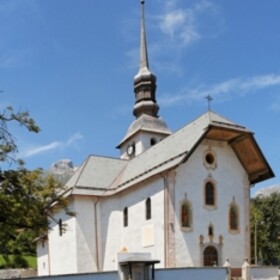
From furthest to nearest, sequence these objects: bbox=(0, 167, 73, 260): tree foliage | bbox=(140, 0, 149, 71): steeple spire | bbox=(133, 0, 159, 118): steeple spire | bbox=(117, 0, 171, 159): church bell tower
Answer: bbox=(140, 0, 149, 71): steeple spire < bbox=(133, 0, 159, 118): steeple spire < bbox=(117, 0, 171, 159): church bell tower < bbox=(0, 167, 73, 260): tree foliage

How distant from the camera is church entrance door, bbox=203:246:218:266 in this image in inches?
1128

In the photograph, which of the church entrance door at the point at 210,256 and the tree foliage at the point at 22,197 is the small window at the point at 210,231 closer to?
the church entrance door at the point at 210,256

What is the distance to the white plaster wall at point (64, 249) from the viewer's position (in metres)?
34.7

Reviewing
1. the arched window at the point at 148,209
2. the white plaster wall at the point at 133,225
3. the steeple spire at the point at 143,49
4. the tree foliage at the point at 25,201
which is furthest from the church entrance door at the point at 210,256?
the steeple spire at the point at 143,49

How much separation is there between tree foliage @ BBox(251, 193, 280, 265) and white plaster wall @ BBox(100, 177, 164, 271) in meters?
23.3

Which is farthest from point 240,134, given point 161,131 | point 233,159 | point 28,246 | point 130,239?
point 28,246

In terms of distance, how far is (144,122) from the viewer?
172 ft

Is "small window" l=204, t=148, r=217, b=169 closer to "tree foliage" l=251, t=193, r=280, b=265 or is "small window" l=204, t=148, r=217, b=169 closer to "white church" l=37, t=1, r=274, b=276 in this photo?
"white church" l=37, t=1, r=274, b=276

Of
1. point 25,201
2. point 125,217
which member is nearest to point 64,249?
point 125,217

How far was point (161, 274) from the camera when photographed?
22188 millimetres

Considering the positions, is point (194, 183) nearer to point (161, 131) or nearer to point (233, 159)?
point (233, 159)

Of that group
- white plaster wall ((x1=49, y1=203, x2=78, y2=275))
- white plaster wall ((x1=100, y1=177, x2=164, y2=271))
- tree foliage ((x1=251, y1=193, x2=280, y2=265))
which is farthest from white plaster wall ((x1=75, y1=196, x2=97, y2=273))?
tree foliage ((x1=251, y1=193, x2=280, y2=265))

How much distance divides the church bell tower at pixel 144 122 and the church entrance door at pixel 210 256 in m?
21.8

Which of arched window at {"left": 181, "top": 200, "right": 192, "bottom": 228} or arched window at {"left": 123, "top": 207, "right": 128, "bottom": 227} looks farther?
arched window at {"left": 123, "top": 207, "right": 128, "bottom": 227}
